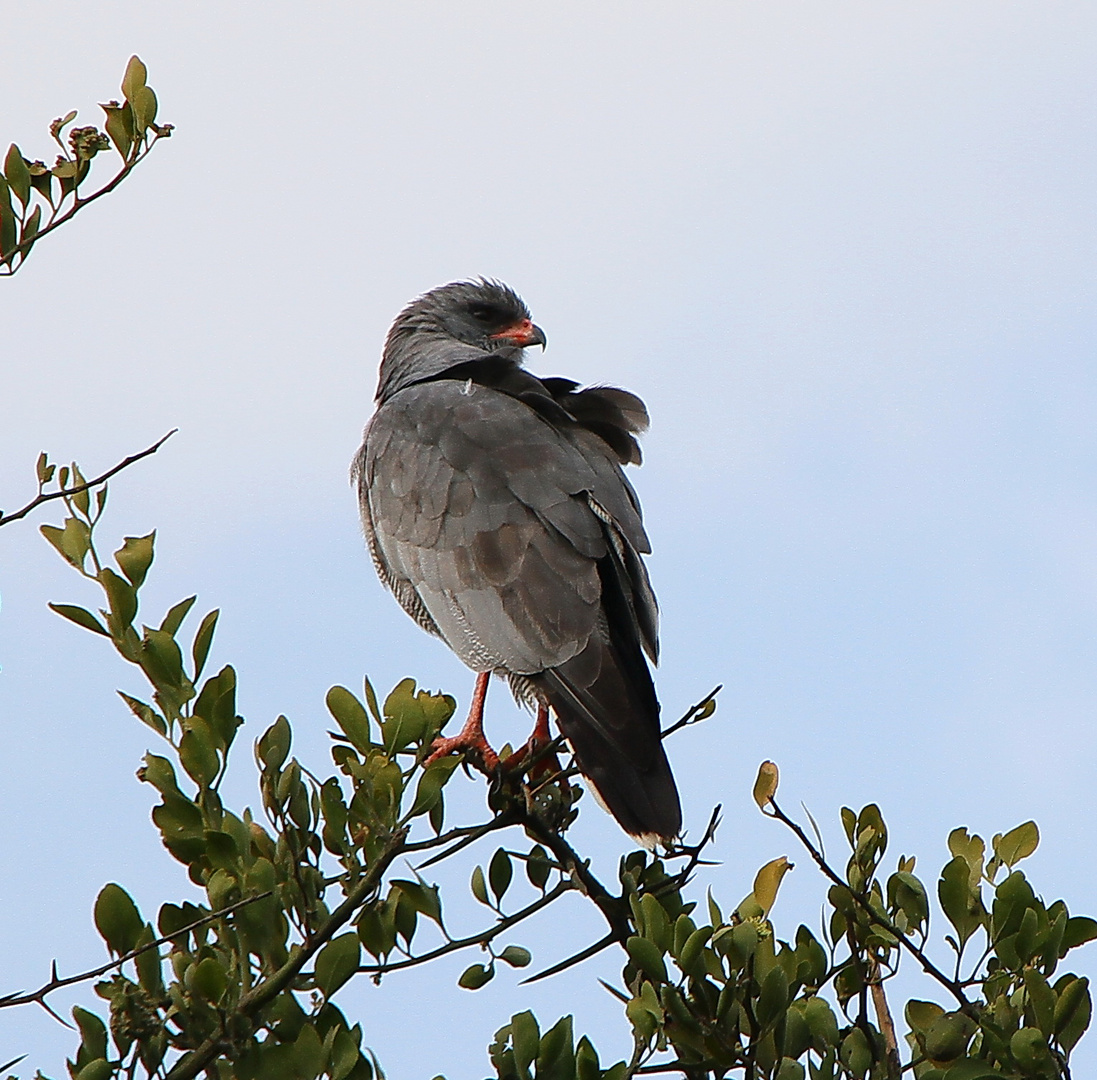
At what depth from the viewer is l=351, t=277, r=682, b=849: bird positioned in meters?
4.25

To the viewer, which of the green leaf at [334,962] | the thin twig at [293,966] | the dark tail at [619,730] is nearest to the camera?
the thin twig at [293,966]

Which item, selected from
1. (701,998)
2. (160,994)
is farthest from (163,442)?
(701,998)

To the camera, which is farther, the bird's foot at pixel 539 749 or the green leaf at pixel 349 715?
the bird's foot at pixel 539 749

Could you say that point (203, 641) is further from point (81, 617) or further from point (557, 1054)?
point (557, 1054)

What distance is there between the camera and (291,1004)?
2676 mm

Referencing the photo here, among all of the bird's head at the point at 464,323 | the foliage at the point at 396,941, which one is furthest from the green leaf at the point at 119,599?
the bird's head at the point at 464,323

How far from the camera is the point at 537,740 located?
4.77m

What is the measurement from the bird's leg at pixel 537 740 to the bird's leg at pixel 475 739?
0.08 m

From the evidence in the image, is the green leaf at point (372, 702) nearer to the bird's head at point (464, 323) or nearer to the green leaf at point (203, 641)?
the green leaf at point (203, 641)

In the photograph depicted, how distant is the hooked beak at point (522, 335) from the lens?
22.8ft

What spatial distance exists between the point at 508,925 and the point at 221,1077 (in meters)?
0.85

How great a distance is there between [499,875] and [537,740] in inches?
53.9

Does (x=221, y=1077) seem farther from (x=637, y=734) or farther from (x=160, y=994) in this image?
(x=637, y=734)

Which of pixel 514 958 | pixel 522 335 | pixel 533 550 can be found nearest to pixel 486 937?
pixel 514 958
